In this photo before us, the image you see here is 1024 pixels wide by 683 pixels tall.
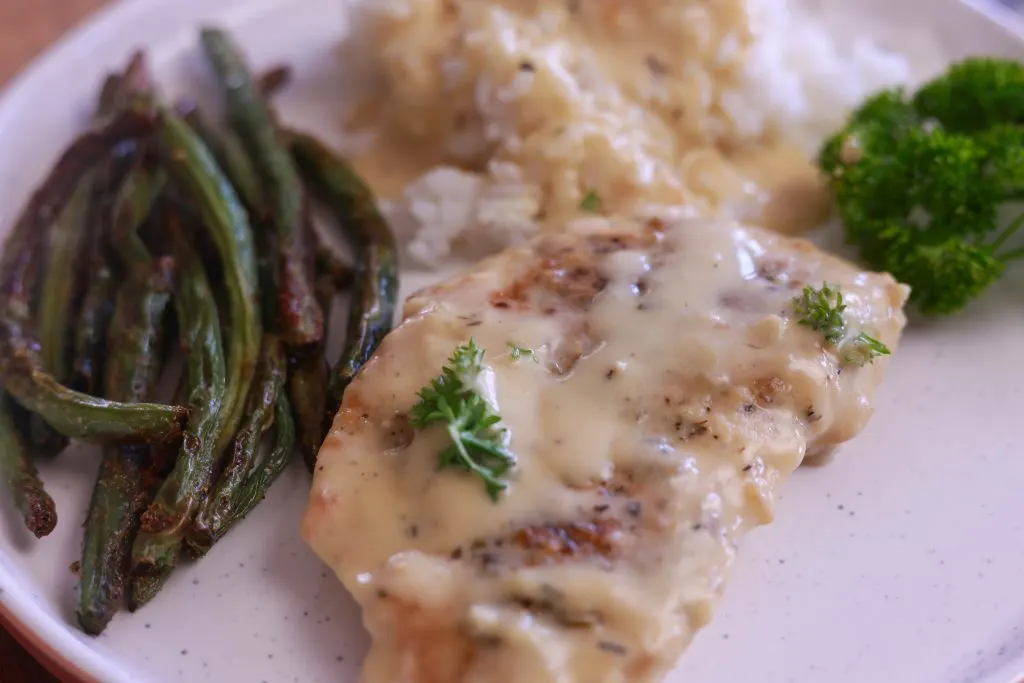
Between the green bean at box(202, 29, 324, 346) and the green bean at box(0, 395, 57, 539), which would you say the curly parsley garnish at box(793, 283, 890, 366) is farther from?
the green bean at box(0, 395, 57, 539)

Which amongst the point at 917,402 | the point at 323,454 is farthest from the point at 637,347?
the point at 917,402

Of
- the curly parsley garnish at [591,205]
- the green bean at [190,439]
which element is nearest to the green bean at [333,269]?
the green bean at [190,439]

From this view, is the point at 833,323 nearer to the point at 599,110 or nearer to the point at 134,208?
the point at 599,110

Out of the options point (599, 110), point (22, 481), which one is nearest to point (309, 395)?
point (22, 481)

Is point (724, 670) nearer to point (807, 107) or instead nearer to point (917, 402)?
point (917, 402)

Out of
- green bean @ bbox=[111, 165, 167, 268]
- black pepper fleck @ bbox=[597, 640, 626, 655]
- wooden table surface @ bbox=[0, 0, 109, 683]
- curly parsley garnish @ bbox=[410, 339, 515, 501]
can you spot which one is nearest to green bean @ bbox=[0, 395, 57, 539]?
green bean @ bbox=[111, 165, 167, 268]

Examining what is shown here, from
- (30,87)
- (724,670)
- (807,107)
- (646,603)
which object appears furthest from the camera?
(807,107)

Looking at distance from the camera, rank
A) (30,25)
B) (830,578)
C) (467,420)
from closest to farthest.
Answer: (467,420), (830,578), (30,25)
